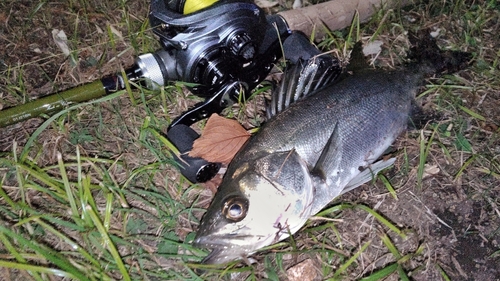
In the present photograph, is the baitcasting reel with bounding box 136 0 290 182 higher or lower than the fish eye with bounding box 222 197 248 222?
higher

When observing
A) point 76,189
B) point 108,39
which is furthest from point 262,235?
point 108,39

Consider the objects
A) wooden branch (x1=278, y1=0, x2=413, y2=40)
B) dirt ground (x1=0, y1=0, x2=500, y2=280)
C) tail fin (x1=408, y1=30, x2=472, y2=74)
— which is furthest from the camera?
wooden branch (x1=278, y1=0, x2=413, y2=40)

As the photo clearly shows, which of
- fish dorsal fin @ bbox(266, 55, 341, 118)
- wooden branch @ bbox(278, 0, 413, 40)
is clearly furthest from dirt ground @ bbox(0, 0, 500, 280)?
fish dorsal fin @ bbox(266, 55, 341, 118)

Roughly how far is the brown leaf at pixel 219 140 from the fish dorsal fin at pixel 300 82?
236 millimetres

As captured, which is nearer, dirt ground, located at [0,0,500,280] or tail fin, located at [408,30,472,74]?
dirt ground, located at [0,0,500,280]

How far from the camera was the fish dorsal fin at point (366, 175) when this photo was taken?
2.97m

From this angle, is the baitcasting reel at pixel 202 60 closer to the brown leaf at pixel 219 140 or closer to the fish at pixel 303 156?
the brown leaf at pixel 219 140

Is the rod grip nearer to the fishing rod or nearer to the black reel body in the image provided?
the fishing rod

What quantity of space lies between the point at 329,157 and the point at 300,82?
1.95 feet


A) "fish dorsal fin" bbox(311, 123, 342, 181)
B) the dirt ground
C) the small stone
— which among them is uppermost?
"fish dorsal fin" bbox(311, 123, 342, 181)

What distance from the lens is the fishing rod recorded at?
10.0 feet

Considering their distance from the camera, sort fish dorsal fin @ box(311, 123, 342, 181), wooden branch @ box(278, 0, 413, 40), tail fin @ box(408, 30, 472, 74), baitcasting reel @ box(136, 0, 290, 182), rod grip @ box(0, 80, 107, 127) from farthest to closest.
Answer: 1. wooden branch @ box(278, 0, 413, 40)
2. tail fin @ box(408, 30, 472, 74)
3. rod grip @ box(0, 80, 107, 127)
4. baitcasting reel @ box(136, 0, 290, 182)
5. fish dorsal fin @ box(311, 123, 342, 181)

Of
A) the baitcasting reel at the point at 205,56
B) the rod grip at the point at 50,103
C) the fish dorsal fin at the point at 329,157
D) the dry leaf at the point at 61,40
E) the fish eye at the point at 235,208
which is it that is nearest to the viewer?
the fish eye at the point at 235,208

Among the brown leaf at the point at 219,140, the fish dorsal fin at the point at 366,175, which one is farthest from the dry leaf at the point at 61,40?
the fish dorsal fin at the point at 366,175
